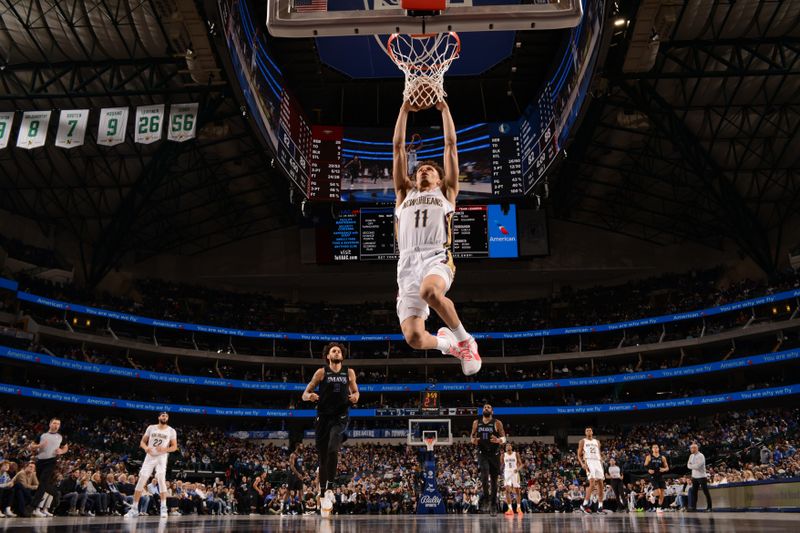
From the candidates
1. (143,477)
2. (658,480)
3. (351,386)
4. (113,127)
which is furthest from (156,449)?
(658,480)

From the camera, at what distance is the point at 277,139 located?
2430 centimetres

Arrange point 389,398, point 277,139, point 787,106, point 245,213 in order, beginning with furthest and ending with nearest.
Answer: point 389,398 < point 245,213 < point 787,106 < point 277,139

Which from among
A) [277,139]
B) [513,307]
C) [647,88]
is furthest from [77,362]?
[647,88]

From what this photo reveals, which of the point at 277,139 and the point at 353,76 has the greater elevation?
the point at 353,76

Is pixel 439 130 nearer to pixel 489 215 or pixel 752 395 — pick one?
pixel 489 215

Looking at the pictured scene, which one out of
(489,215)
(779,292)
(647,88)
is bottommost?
(779,292)

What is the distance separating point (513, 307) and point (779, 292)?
15.5 meters

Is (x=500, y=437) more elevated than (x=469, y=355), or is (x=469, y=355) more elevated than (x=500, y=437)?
(x=469, y=355)

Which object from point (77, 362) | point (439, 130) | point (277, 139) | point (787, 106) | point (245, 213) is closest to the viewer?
point (277, 139)

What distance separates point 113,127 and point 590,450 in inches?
701

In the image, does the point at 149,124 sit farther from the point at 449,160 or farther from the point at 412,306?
the point at 412,306

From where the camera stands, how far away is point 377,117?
35500 millimetres

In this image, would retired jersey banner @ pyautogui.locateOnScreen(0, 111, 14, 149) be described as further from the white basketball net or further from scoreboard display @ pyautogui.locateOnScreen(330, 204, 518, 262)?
the white basketball net

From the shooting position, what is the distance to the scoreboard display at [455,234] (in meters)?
30.7
